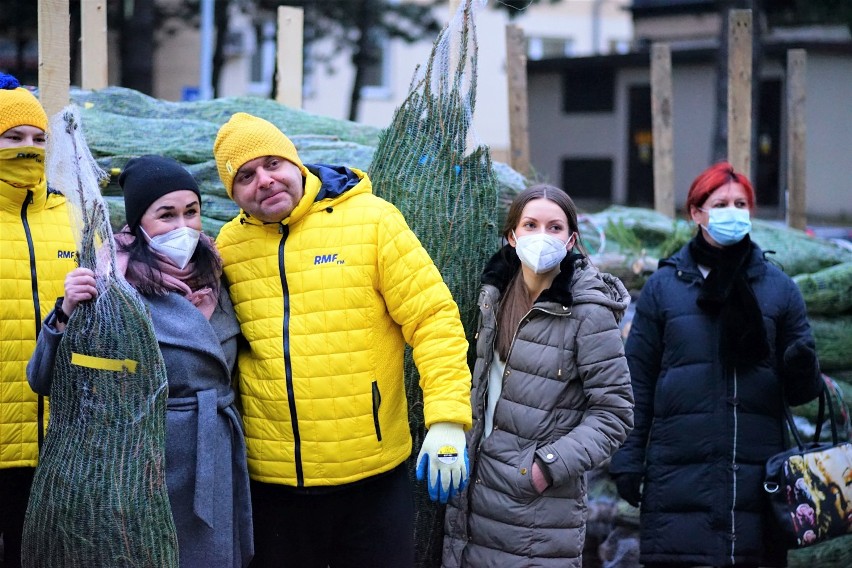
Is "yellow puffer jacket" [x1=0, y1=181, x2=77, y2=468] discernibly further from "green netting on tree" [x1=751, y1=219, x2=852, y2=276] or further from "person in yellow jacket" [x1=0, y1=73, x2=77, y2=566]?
A: "green netting on tree" [x1=751, y1=219, x2=852, y2=276]

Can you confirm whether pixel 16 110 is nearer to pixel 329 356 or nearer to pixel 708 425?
pixel 329 356

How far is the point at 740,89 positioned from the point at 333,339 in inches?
164

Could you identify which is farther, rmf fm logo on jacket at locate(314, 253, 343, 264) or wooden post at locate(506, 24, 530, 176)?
Answer: wooden post at locate(506, 24, 530, 176)

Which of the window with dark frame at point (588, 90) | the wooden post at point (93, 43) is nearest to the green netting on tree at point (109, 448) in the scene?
the wooden post at point (93, 43)

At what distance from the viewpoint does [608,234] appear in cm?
564

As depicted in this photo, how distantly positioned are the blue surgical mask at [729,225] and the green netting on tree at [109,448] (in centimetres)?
205

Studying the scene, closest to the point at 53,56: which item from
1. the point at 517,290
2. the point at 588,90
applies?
the point at 517,290

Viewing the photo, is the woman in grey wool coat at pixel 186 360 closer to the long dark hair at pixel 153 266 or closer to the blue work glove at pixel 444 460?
the long dark hair at pixel 153 266

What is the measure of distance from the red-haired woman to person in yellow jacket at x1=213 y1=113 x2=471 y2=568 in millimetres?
1146

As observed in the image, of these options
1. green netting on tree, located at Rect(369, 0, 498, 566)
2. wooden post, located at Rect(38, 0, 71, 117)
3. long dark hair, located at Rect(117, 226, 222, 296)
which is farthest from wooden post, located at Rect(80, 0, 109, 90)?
long dark hair, located at Rect(117, 226, 222, 296)

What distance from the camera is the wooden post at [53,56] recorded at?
443 centimetres

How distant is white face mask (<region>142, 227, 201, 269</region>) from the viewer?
2.77 meters

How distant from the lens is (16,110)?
3.17 m

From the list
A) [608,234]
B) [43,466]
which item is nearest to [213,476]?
[43,466]
